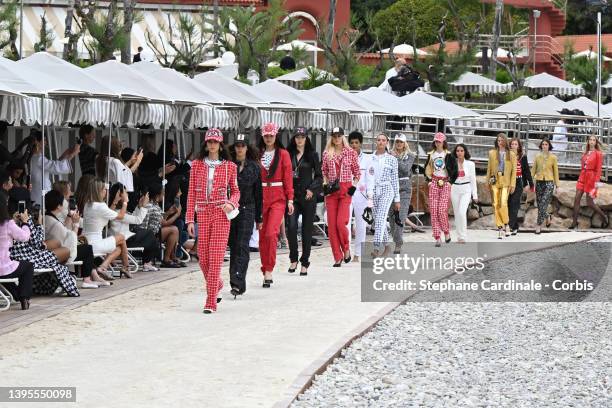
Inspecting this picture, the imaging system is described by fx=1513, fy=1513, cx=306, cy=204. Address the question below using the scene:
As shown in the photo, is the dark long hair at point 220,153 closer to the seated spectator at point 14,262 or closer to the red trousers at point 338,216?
the seated spectator at point 14,262

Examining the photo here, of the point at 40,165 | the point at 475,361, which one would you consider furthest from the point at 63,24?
the point at 475,361

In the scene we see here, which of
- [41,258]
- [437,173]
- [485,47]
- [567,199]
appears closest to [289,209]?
[41,258]

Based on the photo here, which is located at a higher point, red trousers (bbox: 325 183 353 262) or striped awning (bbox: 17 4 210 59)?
striped awning (bbox: 17 4 210 59)

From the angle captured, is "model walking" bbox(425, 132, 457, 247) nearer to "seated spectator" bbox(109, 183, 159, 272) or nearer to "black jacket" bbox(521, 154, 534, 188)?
"black jacket" bbox(521, 154, 534, 188)

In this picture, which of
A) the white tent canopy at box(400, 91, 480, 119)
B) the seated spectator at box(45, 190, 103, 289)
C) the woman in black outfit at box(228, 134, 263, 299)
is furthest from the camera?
the white tent canopy at box(400, 91, 480, 119)

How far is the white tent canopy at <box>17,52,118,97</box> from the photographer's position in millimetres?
17453

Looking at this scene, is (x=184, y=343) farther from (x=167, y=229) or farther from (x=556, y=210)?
(x=556, y=210)

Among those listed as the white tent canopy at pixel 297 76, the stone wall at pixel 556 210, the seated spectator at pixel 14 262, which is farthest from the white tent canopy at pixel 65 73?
the white tent canopy at pixel 297 76

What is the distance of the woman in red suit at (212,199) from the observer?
47.9 feet

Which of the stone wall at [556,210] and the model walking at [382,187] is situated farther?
the stone wall at [556,210]

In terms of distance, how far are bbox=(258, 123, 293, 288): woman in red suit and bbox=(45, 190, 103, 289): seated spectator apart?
6.26 feet

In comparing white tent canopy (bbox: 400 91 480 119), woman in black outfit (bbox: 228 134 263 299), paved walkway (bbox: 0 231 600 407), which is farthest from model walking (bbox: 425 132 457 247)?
woman in black outfit (bbox: 228 134 263 299)

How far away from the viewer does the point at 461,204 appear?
23844 mm

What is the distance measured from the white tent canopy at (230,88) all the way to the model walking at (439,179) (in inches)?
107
